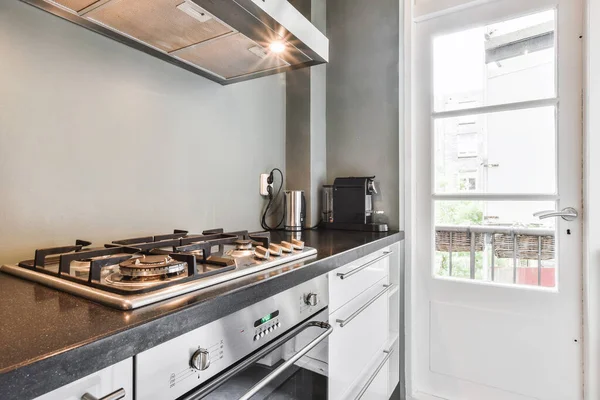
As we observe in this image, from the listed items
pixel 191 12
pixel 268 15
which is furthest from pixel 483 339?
pixel 191 12

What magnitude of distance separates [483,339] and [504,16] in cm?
157

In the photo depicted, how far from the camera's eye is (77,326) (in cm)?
46

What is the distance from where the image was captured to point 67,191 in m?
0.97

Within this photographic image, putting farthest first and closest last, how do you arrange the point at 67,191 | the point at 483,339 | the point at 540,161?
the point at 483,339, the point at 540,161, the point at 67,191

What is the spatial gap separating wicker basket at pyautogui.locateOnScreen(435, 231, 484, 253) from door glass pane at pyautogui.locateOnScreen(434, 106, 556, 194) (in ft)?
0.72

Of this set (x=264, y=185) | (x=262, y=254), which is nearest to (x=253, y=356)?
(x=262, y=254)

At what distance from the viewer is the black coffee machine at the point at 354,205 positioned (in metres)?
1.75

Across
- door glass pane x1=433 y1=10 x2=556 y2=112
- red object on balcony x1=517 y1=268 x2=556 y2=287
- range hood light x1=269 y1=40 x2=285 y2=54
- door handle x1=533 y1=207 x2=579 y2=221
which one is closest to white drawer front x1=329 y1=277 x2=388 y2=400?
red object on balcony x1=517 y1=268 x2=556 y2=287

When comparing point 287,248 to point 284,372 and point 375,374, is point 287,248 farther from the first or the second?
→ point 375,374

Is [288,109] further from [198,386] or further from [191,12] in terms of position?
[198,386]

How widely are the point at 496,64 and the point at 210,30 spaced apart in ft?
4.54

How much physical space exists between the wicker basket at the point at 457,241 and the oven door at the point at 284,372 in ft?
3.28

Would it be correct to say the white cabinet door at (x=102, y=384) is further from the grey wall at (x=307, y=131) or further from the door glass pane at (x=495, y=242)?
the door glass pane at (x=495, y=242)

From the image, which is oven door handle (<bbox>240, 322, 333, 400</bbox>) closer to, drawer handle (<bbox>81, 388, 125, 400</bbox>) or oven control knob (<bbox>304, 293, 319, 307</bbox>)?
oven control knob (<bbox>304, 293, 319, 307</bbox>)
